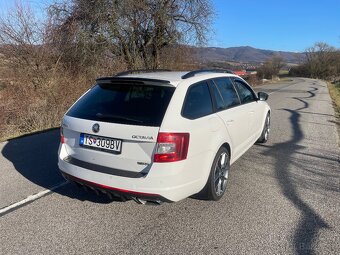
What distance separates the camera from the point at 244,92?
5.83 metres

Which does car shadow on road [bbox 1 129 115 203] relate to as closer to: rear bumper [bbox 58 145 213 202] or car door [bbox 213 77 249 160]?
rear bumper [bbox 58 145 213 202]

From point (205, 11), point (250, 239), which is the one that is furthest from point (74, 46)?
point (250, 239)

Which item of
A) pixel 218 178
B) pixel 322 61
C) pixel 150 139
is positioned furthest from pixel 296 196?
pixel 322 61

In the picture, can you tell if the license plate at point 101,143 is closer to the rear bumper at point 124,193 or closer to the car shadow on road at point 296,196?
the rear bumper at point 124,193

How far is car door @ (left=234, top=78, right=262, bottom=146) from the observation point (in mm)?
5611

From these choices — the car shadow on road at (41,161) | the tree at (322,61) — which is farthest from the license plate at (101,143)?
the tree at (322,61)

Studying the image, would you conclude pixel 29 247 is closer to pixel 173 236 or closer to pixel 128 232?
pixel 128 232

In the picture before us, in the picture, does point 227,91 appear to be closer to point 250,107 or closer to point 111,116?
point 250,107

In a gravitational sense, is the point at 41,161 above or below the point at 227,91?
below

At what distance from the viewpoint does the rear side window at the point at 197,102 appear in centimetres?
380

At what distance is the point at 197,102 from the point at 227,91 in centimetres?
116

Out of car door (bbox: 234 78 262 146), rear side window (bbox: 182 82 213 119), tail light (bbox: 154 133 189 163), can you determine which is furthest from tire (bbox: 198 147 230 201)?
car door (bbox: 234 78 262 146)

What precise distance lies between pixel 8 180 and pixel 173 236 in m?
2.83

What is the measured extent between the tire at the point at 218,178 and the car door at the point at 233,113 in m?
0.34
